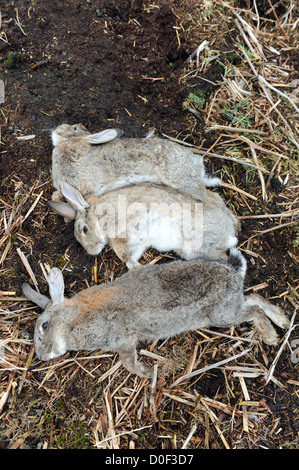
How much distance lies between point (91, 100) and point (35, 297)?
2.89 metres

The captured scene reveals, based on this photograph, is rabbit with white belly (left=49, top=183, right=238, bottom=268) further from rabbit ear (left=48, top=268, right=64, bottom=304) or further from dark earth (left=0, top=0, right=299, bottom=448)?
rabbit ear (left=48, top=268, right=64, bottom=304)

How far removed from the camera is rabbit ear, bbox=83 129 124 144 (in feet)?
16.6

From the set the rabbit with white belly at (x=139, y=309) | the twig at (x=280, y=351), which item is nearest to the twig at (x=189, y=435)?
the rabbit with white belly at (x=139, y=309)

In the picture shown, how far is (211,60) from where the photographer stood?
5836mm

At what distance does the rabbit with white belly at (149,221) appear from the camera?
16.0 feet

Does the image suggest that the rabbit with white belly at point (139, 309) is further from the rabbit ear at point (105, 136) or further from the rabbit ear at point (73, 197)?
the rabbit ear at point (105, 136)

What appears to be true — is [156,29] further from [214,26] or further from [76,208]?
[76,208]

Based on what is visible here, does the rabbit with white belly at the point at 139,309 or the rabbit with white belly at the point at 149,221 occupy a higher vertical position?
the rabbit with white belly at the point at 149,221

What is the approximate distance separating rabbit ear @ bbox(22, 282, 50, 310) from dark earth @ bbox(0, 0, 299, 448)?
23cm

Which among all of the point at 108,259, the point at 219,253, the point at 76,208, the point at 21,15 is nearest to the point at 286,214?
the point at 219,253

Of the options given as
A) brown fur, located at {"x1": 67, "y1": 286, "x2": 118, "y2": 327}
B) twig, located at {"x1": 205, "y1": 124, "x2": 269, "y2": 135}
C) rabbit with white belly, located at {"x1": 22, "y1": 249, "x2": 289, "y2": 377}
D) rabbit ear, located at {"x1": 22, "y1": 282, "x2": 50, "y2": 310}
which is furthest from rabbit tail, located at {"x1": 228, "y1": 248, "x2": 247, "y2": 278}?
rabbit ear, located at {"x1": 22, "y1": 282, "x2": 50, "y2": 310}

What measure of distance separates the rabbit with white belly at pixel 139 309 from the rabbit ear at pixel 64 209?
2.53 feet
